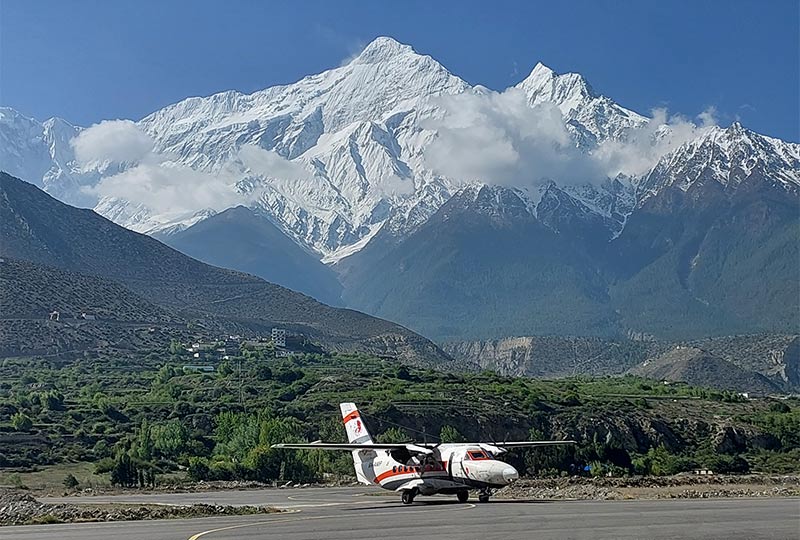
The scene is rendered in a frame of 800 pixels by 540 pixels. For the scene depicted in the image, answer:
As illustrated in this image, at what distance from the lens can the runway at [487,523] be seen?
1330 inches

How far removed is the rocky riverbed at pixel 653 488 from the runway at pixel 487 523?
483cm

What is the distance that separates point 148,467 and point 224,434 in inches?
733

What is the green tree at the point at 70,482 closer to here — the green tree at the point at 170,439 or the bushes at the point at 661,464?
the green tree at the point at 170,439

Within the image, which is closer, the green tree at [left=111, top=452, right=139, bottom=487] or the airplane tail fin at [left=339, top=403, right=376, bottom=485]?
the airplane tail fin at [left=339, top=403, right=376, bottom=485]

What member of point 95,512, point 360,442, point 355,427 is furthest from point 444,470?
point 95,512

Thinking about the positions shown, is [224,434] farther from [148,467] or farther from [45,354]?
[45,354]

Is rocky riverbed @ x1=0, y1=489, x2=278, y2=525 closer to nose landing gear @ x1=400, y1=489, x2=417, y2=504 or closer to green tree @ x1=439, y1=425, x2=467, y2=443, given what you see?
nose landing gear @ x1=400, y1=489, x2=417, y2=504

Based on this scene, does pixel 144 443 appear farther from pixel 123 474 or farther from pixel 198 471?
pixel 123 474

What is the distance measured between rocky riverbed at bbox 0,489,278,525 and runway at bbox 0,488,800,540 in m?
2.08

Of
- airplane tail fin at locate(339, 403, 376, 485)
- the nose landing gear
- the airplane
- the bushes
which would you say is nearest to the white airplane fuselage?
the airplane

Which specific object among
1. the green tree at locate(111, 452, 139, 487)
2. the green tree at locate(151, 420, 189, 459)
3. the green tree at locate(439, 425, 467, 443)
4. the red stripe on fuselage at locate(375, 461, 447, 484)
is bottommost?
the red stripe on fuselage at locate(375, 461, 447, 484)

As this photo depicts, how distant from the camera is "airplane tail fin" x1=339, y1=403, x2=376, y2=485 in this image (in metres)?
57.8

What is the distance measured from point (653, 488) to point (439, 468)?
16305 mm

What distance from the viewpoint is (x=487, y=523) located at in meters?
37.7
